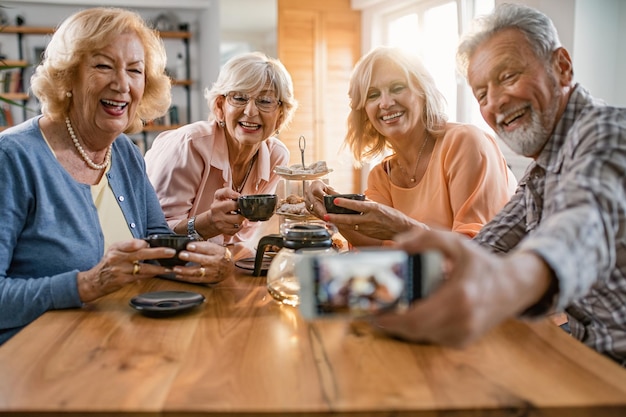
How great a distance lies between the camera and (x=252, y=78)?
2.56m

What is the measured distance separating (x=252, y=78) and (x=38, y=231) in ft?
4.30

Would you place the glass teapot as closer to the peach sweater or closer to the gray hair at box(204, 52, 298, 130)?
the peach sweater

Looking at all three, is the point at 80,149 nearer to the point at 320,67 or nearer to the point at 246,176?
the point at 246,176

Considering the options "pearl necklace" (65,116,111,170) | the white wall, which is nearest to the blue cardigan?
"pearl necklace" (65,116,111,170)

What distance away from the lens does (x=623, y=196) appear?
947 mm

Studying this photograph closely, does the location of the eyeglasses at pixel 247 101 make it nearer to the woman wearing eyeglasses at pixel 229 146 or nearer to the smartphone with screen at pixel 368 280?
the woman wearing eyeglasses at pixel 229 146

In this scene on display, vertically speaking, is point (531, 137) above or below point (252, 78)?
below

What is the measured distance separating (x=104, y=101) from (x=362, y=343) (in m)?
1.13

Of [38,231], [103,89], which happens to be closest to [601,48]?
[103,89]

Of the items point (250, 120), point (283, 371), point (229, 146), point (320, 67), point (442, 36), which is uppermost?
point (442, 36)

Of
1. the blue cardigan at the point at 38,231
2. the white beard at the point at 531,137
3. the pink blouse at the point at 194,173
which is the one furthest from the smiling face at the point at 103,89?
the white beard at the point at 531,137

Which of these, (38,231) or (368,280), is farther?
(38,231)

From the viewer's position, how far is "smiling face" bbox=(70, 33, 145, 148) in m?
1.73

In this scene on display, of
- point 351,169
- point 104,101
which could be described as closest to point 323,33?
point 351,169
